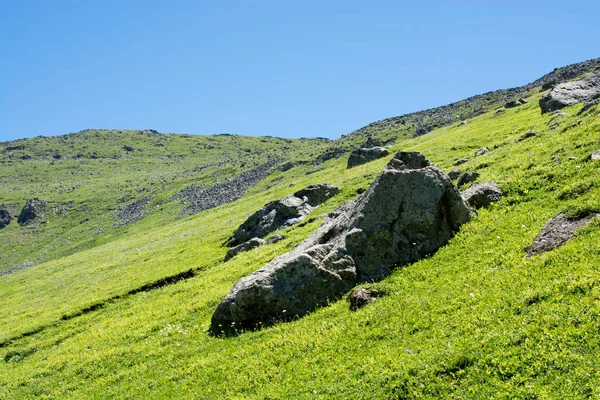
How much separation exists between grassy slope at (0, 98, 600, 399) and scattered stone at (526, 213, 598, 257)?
58cm

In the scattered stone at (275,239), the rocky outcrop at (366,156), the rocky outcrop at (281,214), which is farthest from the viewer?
the rocky outcrop at (366,156)

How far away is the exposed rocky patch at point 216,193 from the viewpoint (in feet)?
474

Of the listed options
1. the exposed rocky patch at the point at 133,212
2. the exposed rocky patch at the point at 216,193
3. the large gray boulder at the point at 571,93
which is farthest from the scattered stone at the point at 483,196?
the exposed rocky patch at the point at 133,212

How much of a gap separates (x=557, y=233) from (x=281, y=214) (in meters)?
34.1

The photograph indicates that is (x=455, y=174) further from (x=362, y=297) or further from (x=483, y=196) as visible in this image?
(x=362, y=297)

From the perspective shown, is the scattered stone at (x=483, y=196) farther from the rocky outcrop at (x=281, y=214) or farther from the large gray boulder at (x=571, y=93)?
the large gray boulder at (x=571, y=93)

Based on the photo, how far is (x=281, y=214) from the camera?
4931 cm

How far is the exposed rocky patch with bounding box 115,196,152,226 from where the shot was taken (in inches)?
6329

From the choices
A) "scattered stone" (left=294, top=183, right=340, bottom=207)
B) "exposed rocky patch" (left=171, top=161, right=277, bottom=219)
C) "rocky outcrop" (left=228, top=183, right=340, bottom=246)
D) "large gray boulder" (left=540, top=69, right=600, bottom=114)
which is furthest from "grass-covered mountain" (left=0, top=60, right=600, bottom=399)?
"exposed rocky patch" (left=171, top=161, right=277, bottom=219)

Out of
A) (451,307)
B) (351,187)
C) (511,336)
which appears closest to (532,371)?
(511,336)

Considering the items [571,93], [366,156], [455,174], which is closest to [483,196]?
[455,174]

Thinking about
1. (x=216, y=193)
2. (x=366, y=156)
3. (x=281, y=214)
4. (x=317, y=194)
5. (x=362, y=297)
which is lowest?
(x=362, y=297)

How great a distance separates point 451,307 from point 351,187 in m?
37.8

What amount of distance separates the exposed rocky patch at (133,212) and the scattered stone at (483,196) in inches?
5956
